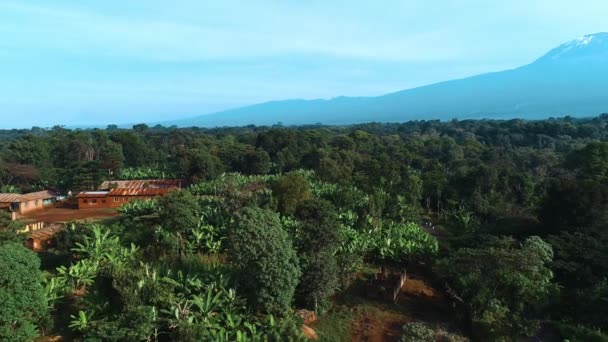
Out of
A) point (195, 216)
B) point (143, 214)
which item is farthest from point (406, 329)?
point (143, 214)

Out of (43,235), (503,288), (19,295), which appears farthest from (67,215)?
(503,288)

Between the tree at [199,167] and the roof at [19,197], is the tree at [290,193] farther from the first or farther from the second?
the roof at [19,197]

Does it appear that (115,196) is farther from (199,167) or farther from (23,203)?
(199,167)

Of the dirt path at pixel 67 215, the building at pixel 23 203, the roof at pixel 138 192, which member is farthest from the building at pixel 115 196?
the building at pixel 23 203

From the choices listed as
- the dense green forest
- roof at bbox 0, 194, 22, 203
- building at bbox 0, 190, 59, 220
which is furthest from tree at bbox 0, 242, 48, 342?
roof at bbox 0, 194, 22, 203

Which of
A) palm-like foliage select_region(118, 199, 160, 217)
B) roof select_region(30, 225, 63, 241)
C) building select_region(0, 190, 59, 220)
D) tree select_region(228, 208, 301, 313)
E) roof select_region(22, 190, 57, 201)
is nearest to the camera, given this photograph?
tree select_region(228, 208, 301, 313)

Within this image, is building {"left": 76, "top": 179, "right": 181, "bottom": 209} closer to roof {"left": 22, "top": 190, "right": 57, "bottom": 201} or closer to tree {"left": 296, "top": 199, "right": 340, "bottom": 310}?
roof {"left": 22, "top": 190, "right": 57, "bottom": 201}
